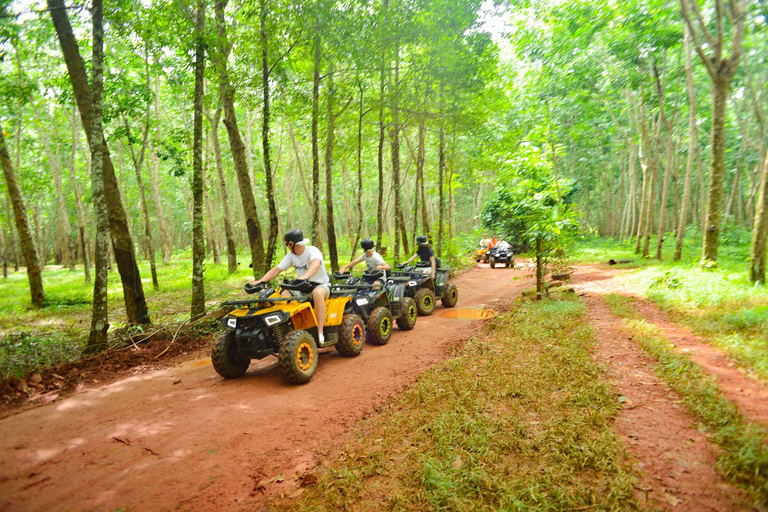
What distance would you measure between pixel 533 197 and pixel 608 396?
273 inches

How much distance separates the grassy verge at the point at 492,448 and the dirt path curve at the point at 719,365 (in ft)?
3.34

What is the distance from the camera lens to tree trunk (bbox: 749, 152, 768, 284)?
7242 millimetres

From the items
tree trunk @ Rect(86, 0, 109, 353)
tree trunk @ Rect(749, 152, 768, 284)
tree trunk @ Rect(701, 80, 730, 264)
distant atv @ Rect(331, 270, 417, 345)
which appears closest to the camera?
tree trunk @ Rect(86, 0, 109, 353)

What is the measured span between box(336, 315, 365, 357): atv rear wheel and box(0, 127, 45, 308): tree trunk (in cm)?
1057

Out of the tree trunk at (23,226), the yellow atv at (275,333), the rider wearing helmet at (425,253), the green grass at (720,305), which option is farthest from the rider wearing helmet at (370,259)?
the tree trunk at (23,226)

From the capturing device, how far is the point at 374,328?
6.98 metres

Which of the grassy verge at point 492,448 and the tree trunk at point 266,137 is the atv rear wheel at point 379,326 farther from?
the tree trunk at point 266,137

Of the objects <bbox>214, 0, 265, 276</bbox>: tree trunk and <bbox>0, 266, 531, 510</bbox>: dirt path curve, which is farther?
<bbox>214, 0, 265, 276</bbox>: tree trunk

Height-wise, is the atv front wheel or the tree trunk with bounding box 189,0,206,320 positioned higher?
the tree trunk with bounding box 189,0,206,320

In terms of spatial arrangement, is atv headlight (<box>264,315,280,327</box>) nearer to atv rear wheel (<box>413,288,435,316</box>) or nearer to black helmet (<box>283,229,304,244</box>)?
black helmet (<box>283,229,304,244</box>)

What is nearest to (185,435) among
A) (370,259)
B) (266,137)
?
(370,259)

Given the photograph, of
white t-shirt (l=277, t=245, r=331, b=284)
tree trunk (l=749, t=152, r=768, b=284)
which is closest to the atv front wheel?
white t-shirt (l=277, t=245, r=331, b=284)

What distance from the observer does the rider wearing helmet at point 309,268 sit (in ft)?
18.7

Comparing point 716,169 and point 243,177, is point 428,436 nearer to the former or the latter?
point 243,177
